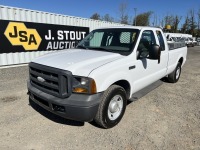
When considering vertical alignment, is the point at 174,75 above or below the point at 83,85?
below

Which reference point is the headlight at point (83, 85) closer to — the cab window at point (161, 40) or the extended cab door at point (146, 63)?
the extended cab door at point (146, 63)

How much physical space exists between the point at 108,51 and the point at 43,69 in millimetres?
1457

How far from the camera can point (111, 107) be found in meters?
3.48

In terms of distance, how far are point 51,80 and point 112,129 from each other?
1.50m

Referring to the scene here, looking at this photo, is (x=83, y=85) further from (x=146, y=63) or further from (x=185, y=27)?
(x=185, y=27)

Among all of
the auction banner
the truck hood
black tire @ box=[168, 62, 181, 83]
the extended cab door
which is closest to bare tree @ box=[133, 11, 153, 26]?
the auction banner

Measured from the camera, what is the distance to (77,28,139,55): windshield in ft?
13.1

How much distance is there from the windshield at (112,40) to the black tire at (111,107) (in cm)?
89

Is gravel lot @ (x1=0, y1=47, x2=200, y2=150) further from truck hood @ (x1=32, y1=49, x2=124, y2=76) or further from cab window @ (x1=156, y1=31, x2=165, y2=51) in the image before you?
cab window @ (x1=156, y1=31, x2=165, y2=51)

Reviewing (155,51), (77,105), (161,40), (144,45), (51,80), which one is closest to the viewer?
(77,105)

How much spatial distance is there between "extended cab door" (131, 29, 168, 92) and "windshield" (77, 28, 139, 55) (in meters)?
0.22

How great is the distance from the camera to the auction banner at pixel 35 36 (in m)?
9.35

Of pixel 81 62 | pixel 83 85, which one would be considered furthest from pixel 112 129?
pixel 81 62

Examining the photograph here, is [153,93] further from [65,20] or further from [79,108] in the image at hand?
[65,20]
